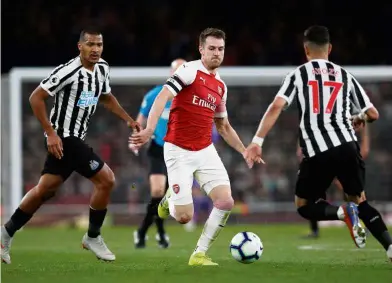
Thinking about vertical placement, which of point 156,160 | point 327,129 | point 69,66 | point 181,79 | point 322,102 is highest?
point 69,66

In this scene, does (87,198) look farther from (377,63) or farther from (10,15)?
(377,63)

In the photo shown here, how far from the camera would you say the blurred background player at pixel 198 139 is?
772cm

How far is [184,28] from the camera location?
19.4 m

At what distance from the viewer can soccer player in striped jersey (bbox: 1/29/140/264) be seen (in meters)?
8.07

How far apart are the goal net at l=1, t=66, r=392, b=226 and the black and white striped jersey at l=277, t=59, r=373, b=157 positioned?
7.98m

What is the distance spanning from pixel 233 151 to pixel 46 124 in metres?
8.59

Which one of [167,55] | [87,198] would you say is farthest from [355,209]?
[167,55]

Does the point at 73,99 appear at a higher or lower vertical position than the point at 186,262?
higher

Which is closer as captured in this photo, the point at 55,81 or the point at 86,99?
the point at 55,81

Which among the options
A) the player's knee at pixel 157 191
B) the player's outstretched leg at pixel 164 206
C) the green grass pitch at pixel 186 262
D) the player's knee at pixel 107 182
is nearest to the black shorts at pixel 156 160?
the player's knee at pixel 157 191

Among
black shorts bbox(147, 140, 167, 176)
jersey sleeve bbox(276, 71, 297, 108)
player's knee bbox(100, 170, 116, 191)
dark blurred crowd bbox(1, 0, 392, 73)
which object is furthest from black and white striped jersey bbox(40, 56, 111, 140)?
dark blurred crowd bbox(1, 0, 392, 73)

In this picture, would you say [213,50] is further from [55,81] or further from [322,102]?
[55,81]

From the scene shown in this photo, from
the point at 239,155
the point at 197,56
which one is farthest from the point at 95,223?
the point at 197,56

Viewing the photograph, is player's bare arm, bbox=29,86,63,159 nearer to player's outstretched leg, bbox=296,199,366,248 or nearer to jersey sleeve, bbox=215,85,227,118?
jersey sleeve, bbox=215,85,227,118
